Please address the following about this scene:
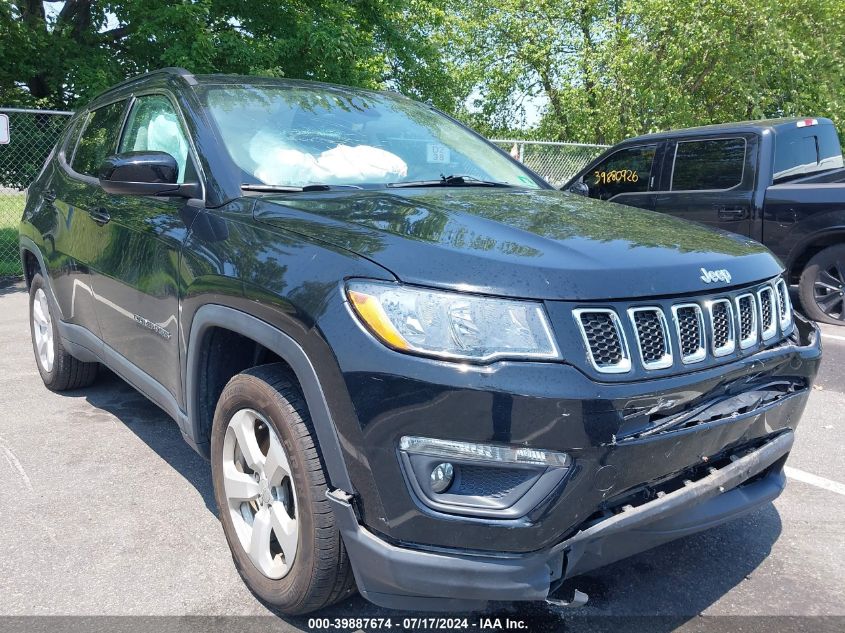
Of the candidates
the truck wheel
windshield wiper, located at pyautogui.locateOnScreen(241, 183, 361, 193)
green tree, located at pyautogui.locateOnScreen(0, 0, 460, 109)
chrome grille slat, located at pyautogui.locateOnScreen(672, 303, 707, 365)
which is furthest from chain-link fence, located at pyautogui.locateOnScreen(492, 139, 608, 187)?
chrome grille slat, located at pyautogui.locateOnScreen(672, 303, 707, 365)

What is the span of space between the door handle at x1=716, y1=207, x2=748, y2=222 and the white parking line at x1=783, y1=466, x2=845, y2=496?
3.96m

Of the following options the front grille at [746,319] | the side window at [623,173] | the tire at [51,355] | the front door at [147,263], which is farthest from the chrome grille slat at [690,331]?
the side window at [623,173]

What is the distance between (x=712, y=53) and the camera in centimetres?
1964

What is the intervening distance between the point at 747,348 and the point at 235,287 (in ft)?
5.29

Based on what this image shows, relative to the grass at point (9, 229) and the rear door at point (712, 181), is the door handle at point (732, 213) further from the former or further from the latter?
the grass at point (9, 229)

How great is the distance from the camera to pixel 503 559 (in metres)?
1.92

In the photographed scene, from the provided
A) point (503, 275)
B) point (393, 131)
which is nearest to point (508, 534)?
point (503, 275)

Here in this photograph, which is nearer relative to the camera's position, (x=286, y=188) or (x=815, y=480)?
(x=286, y=188)

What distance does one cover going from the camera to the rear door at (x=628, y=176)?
804 cm

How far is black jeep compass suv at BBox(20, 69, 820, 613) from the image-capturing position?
1902mm

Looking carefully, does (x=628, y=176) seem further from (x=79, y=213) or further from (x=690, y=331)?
(x=690, y=331)

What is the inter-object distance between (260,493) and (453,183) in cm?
154

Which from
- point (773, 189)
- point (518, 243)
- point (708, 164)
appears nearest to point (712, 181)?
point (708, 164)

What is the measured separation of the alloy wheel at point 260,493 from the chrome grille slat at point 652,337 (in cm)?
108
